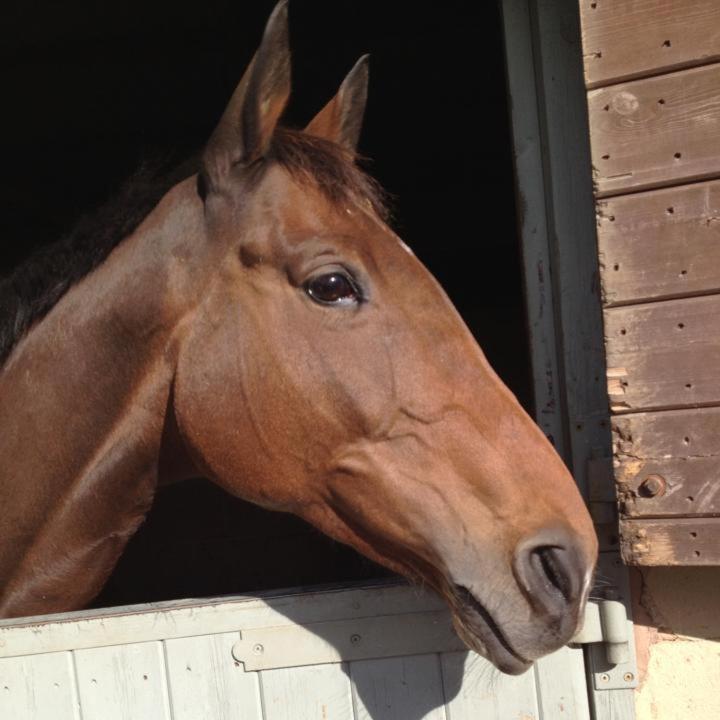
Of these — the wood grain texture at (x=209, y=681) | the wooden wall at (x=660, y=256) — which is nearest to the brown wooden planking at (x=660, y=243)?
the wooden wall at (x=660, y=256)

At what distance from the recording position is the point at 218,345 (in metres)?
1.74

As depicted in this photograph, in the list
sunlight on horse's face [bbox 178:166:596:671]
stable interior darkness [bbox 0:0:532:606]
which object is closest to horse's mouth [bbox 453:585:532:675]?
sunlight on horse's face [bbox 178:166:596:671]

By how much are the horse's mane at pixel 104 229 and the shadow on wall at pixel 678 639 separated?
1.12 metres

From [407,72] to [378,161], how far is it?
0.86m

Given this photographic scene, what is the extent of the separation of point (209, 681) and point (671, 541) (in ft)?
3.66

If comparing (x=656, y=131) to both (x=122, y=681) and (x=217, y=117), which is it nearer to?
(x=122, y=681)

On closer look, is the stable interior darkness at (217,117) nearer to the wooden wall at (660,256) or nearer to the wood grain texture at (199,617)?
the wood grain texture at (199,617)

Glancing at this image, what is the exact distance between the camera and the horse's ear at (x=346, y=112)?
213 centimetres

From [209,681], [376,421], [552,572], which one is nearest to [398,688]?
[209,681]

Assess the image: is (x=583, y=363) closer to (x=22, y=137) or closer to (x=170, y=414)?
(x=170, y=414)

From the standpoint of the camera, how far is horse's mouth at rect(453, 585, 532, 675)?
5.01 feet

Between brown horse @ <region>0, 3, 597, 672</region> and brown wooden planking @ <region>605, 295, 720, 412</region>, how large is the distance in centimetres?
35

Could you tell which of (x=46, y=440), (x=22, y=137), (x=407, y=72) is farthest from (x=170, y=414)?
(x=22, y=137)

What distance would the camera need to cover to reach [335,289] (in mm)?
1686
